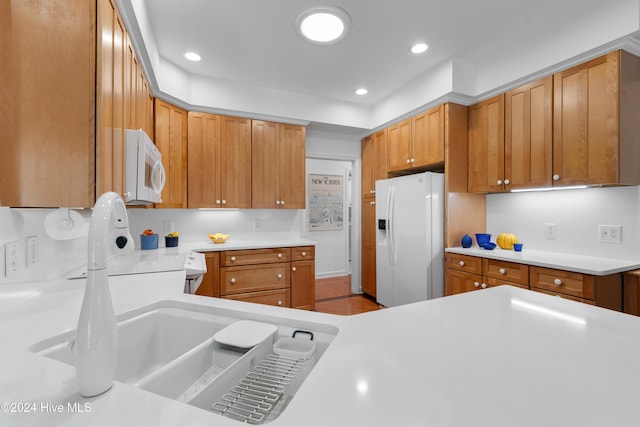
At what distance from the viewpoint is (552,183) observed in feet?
7.72

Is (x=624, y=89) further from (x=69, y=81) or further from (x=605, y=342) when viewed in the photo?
(x=69, y=81)

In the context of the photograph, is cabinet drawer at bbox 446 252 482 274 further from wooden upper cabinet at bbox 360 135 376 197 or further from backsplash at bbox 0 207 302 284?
backsplash at bbox 0 207 302 284

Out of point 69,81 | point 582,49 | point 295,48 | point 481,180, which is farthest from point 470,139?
point 69,81

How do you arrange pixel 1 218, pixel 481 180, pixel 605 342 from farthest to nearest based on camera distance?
pixel 481 180 → pixel 1 218 → pixel 605 342

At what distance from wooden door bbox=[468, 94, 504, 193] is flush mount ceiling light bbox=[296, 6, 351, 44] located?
5.07 feet

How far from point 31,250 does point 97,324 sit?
111cm

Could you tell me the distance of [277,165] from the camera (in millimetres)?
3494

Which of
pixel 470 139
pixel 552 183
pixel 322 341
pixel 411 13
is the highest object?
pixel 411 13

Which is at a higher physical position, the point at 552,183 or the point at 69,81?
the point at 69,81

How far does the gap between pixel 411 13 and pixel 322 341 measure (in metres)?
2.37

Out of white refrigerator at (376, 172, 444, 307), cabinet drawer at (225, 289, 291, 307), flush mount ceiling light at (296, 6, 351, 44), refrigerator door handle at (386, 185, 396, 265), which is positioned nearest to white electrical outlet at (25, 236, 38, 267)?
cabinet drawer at (225, 289, 291, 307)

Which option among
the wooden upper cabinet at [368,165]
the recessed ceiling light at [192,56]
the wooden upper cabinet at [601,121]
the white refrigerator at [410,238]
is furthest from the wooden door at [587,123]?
the recessed ceiling light at [192,56]

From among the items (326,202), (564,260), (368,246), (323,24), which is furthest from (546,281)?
(326,202)

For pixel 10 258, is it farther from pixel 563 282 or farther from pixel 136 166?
pixel 563 282
